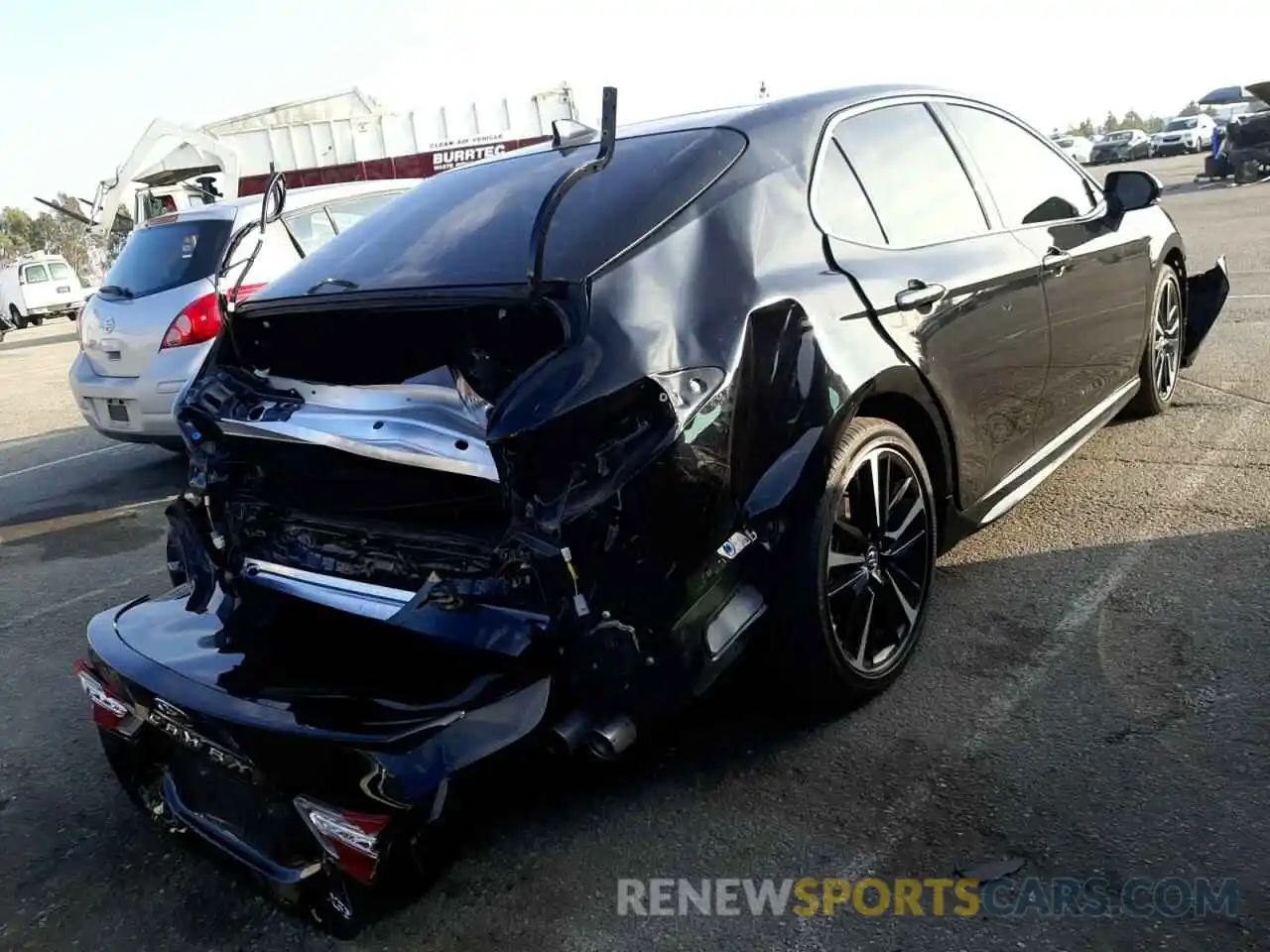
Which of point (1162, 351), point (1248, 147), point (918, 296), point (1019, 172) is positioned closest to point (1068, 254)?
point (1019, 172)

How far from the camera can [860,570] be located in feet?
9.55

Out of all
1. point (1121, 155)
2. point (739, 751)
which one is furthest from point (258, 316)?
point (1121, 155)

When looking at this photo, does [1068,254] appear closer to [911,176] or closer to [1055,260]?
[1055,260]

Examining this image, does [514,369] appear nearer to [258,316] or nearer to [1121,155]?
[258,316]

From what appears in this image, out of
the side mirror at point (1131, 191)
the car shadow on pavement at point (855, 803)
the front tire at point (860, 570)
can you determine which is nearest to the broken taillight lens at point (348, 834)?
the car shadow on pavement at point (855, 803)

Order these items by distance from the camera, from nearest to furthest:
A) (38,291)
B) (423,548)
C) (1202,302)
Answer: (423,548) → (1202,302) → (38,291)

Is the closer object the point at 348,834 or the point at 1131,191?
the point at 348,834

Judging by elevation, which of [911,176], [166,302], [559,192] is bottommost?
[166,302]

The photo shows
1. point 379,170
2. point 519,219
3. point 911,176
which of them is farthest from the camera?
point 379,170

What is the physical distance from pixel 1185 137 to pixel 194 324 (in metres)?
43.8

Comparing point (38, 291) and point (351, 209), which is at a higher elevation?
point (351, 209)

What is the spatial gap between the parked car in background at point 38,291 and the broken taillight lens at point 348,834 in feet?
89.7

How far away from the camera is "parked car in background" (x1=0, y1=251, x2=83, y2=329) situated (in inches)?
1008

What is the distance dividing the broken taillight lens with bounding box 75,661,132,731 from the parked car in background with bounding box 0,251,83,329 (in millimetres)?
26562
